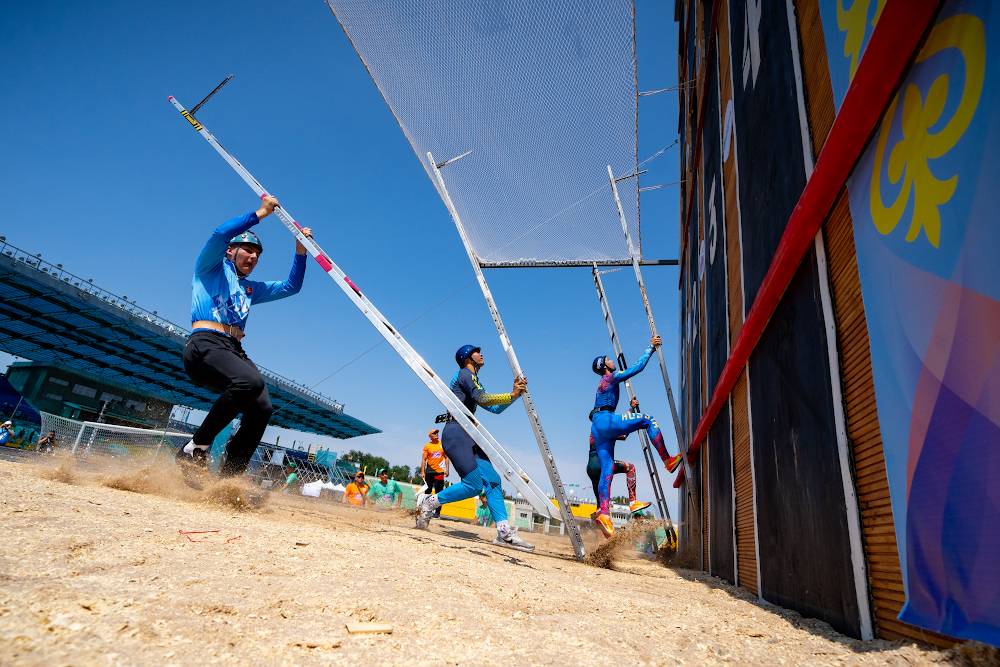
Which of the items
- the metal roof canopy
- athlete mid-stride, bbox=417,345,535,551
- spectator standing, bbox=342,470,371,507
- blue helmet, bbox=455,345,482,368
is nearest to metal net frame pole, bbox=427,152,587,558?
athlete mid-stride, bbox=417,345,535,551

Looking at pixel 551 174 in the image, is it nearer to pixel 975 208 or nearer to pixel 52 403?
pixel 975 208

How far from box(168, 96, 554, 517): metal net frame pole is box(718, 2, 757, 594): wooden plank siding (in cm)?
116

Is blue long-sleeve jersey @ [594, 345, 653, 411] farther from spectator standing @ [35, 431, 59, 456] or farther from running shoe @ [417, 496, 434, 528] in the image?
spectator standing @ [35, 431, 59, 456]

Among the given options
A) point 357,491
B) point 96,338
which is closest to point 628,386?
point 357,491

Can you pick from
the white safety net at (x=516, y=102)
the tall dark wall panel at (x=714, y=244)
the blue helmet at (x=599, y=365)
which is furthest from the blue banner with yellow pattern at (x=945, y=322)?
the blue helmet at (x=599, y=365)

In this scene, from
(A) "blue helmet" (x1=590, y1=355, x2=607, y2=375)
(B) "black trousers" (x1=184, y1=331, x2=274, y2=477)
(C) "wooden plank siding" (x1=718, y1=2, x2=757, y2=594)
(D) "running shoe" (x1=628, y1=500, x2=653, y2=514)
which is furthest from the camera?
(A) "blue helmet" (x1=590, y1=355, x2=607, y2=375)

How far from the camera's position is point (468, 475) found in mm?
4008

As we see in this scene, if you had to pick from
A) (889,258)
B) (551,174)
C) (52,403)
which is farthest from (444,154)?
(52,403)

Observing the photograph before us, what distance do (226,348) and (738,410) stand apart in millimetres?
3127

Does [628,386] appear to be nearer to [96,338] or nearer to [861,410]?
[861,410]

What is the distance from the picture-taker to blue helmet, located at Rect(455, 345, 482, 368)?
15.7 feet

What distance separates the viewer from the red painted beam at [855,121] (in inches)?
38.1

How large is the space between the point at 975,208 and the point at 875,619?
0.92 meters

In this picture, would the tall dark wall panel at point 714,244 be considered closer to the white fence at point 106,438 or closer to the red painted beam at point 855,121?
the red painted beam at point 855,121
